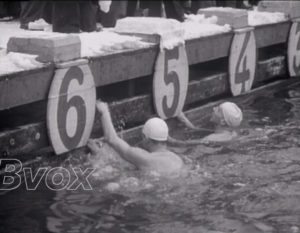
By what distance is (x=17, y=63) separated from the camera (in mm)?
5836

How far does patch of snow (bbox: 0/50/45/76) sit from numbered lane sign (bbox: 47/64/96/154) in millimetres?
271

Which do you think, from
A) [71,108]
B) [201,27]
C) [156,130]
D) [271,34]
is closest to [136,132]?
[156,130]

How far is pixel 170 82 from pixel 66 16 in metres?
1.59

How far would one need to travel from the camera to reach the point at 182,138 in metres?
7.70

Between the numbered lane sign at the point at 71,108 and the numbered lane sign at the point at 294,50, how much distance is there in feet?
16.7

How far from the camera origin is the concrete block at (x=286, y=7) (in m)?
10.2

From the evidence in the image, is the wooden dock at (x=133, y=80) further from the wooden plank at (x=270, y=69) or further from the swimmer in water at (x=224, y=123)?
the swimmer in water at (x=224, y=123)

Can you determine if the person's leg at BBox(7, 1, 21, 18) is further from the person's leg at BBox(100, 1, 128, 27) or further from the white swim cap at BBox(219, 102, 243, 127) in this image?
the white swim cap at BBox(219, 102, 243, 127)

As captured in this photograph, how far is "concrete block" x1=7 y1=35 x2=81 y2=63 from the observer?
19.7 feet

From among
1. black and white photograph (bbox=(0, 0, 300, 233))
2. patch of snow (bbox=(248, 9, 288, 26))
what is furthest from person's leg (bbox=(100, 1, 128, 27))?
patch of snow (bbox=(248, 9, 288, 26))

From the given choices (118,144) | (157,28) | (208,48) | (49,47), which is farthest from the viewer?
(208,48)

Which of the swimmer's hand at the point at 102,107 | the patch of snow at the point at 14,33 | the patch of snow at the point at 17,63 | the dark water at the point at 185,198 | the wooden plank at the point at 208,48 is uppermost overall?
the patch of snow at the point at 14,33

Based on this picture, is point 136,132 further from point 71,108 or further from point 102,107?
point 71,108

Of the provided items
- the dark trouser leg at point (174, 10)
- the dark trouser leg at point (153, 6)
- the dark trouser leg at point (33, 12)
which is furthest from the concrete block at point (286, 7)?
the dark trouser leg at point (33, 12)
